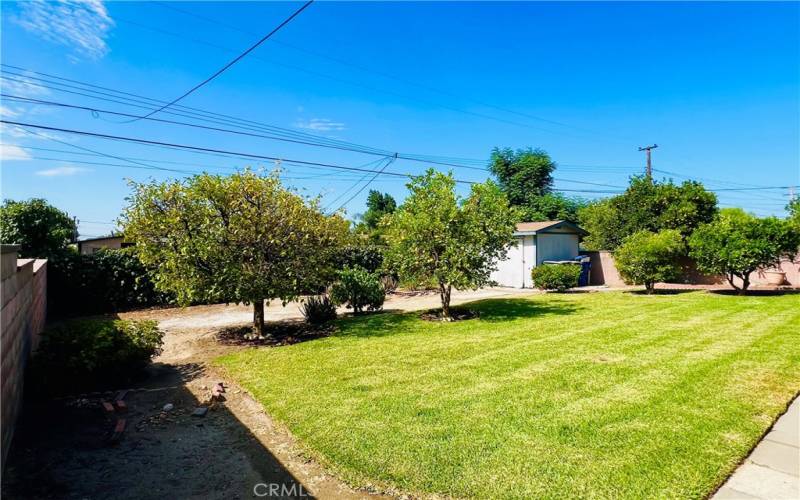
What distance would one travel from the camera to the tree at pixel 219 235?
25.4ft

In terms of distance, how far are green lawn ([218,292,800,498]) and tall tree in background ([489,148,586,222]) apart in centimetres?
2772

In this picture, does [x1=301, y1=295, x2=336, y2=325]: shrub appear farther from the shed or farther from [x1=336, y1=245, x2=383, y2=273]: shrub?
the shed

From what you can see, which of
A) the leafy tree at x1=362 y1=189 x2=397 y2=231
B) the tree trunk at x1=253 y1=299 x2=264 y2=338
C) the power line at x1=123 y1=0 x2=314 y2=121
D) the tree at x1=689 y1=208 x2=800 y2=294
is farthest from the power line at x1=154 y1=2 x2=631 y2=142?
the leafy tree at x1=362 y1=189 x2=397 y2=231

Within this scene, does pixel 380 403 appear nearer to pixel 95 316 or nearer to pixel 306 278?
pixel 306 278

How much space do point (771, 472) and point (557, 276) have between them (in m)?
14.0

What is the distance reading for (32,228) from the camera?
12.4 m

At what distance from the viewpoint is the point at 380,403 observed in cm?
473

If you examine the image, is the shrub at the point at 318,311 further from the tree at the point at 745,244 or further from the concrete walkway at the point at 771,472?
the tree at the point at 745,244

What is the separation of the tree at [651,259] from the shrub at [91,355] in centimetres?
1587

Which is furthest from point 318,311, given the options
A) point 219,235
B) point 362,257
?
point 362,257

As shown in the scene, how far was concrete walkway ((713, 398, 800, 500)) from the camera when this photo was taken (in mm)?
2832

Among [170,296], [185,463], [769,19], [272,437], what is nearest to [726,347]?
[272,437]

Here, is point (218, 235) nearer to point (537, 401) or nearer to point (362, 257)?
point (537, 401)

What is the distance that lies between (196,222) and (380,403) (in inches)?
220
